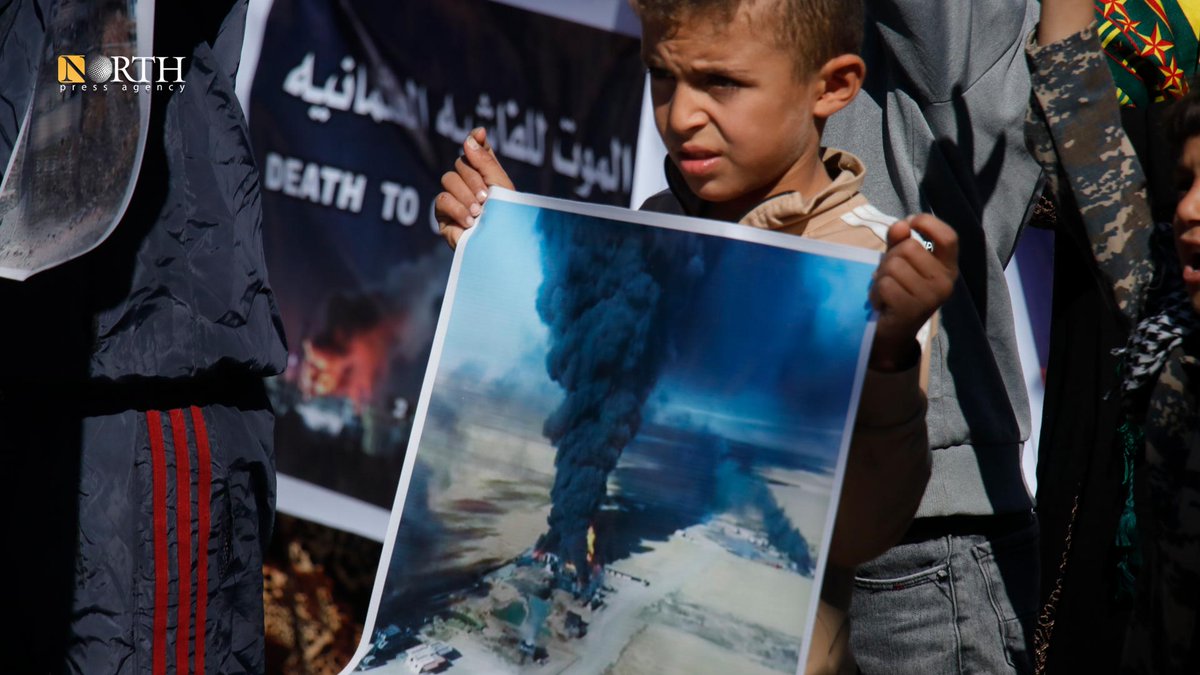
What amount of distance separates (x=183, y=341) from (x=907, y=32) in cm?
105

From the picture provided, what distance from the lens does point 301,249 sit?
2.74 metres

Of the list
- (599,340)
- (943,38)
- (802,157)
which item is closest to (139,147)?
(599,340)

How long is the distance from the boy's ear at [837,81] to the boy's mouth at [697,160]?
0.41 ft

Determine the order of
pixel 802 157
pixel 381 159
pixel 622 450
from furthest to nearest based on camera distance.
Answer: pixel 381 159 → pixel 802 157 → pixel 622 450

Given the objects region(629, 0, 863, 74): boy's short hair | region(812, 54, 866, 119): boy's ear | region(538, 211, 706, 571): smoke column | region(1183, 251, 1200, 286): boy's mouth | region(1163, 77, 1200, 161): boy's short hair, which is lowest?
region(538, 211, 706, 571): smoke column

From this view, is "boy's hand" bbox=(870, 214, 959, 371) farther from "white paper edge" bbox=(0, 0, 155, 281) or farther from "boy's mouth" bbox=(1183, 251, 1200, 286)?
"white paper edge" bbox=(0, 0, 155, 281)

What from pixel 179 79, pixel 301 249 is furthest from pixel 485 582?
pixel 301 249

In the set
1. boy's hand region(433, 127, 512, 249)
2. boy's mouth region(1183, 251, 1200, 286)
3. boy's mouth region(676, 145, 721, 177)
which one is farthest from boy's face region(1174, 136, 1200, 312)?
boy's hand region(433, 127, 512, 249)

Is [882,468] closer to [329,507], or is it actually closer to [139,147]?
[139,147]

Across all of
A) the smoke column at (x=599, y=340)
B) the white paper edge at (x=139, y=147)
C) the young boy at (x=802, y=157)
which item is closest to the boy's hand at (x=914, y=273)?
the young boy at (x=802, y=157)

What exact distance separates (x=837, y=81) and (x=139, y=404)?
103 centimetres

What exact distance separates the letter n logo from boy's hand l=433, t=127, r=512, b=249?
1.49 feet

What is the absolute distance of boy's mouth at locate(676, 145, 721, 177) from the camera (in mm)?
1196

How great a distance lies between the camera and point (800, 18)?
117 cm
